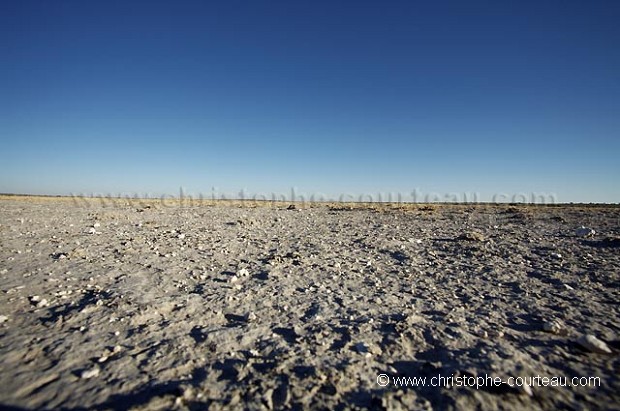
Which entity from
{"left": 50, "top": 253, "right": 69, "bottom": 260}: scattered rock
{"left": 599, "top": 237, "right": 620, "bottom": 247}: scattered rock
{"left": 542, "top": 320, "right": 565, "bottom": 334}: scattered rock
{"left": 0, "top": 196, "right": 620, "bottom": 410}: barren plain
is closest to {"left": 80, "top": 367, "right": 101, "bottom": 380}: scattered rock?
{"left": 0, "top": 196, "right": 620, "bottom": 410}: barren plain

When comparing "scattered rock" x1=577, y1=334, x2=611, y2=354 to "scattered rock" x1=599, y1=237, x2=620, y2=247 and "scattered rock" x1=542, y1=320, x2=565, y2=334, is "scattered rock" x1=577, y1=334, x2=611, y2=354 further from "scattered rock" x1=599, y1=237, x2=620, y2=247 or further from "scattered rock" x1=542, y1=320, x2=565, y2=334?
"scattered rock" x1=599, y1=237, x2=620, y2=247

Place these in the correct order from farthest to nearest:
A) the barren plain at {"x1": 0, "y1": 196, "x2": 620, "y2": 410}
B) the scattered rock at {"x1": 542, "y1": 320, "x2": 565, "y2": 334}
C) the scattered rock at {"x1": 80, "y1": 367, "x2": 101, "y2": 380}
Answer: the scattered rock at {"x1": 542, "y1": 320, "x2": 565, "y2": 334} < the scattered rock at {"x1": 80, "y1": 367, "x2": 101, "y2": 380} < the barren plain at {"x1": 0, "y1": 196, "x2": 620, "y2": 410}

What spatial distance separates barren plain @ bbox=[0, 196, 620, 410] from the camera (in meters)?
2.76

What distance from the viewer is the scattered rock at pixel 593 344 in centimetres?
327

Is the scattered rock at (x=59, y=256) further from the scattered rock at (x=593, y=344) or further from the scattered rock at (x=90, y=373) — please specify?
the scattered rock at (x=593, y=344)

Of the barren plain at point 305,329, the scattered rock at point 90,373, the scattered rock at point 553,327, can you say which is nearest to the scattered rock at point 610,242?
the barren plain at point 305,329

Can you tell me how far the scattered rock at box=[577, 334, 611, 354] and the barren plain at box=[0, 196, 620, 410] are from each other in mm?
13

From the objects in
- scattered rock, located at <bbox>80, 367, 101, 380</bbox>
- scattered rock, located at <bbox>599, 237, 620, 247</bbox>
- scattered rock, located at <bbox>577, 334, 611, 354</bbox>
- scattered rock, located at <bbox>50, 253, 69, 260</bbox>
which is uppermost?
scattered rock, located at <bbox>599, 237, 620, 247</bbox>

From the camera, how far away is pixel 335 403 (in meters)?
2.65

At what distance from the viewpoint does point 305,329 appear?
396cm

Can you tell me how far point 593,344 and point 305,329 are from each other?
124 inches

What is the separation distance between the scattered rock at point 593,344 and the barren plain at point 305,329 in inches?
0.5

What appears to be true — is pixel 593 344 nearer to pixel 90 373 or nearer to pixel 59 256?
pixel 90 373

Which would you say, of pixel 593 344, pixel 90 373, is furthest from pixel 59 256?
pixel 593 344
